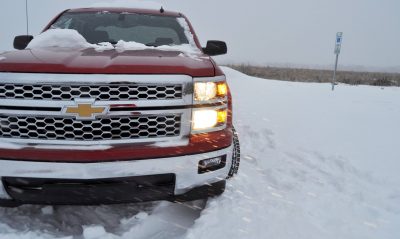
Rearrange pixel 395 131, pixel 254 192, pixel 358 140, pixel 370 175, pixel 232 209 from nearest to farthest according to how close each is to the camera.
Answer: pixel 232 209 → pixel 254 192 → pixel 370 175 → pixel 358 140 → pixel 395 131

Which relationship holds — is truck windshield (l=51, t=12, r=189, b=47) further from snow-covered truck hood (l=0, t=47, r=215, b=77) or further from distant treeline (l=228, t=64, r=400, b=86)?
distant treeline (l=228, t=64, r=400, b=86)

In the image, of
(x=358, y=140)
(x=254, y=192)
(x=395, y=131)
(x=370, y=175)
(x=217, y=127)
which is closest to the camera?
(x=217, y=127)

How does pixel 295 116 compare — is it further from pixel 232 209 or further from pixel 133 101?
pixel 133 101

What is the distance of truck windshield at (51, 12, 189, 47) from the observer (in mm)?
3821

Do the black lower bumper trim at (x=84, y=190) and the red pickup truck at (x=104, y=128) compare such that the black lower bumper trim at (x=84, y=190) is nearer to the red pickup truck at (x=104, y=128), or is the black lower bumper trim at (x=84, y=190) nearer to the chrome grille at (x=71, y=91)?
the red pickup truck at (x=104, y=128)

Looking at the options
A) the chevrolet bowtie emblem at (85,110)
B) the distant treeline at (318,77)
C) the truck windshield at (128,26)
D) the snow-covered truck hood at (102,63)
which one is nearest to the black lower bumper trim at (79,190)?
the chevrolet bowtie emblem at (85,110)

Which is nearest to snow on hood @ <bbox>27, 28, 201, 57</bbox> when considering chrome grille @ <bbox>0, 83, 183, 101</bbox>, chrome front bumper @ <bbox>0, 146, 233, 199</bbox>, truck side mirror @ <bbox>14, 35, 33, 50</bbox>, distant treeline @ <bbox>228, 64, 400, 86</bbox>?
truck side mirror @ <bbox>14, 35, 33, 50</bbox>

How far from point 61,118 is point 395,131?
492 cm

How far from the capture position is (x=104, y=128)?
2.09m

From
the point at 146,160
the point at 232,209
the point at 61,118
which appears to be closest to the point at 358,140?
the point at 232,209

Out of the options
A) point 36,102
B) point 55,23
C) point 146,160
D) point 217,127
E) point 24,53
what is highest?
point 55,23

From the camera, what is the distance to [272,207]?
2656mm

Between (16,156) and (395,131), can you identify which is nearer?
(16,156)

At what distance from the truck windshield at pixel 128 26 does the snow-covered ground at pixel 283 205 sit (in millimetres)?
1665
